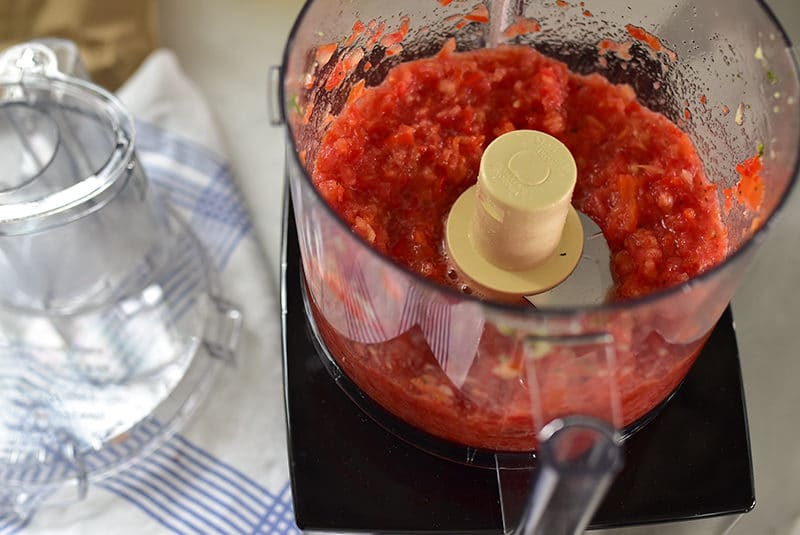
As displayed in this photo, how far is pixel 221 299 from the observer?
1.04 metres

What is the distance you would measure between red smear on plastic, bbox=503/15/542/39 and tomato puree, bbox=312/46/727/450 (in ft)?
0.07

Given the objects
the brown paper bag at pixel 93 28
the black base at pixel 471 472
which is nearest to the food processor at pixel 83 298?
the brown paper bag at pixel 93 28

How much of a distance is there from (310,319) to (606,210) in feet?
0.91

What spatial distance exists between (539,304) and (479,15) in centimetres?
32

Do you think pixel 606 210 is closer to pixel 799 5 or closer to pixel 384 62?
pixel 384 62

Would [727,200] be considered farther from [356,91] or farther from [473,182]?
[356,91]

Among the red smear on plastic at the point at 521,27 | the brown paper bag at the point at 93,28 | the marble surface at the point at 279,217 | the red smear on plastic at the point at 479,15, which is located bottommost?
the marble surface at the point at 279,217

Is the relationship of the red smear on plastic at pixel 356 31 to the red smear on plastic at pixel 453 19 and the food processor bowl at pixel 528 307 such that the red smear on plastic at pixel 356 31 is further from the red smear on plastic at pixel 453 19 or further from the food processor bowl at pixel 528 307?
the red smear on plastic at pixel 453 19

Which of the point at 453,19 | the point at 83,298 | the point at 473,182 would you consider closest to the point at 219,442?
the point at 83,298

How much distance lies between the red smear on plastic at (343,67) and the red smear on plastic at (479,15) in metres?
0.13

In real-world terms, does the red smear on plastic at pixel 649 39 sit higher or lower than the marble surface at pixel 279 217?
higher

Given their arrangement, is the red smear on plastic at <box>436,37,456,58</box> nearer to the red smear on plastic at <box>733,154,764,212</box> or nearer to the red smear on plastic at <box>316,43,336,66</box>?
the red smear on plastic at <box>316,43,336,66</box>

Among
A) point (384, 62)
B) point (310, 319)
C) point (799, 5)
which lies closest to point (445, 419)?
point (310, 319)

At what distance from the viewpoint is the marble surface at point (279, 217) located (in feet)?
3.08
